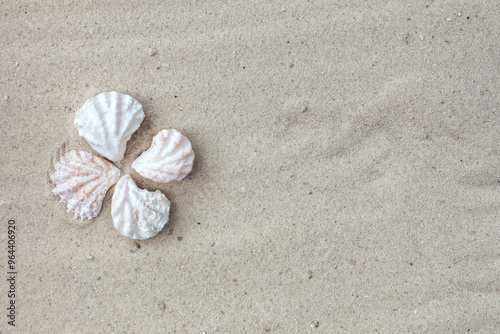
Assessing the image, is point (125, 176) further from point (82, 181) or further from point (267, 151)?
point (267, 151)

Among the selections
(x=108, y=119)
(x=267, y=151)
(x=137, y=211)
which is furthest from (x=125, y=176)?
(x=267, y=151)

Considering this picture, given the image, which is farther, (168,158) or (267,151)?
(267,151)

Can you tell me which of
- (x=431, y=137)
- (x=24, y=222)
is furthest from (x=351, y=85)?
(x=24, y=222)

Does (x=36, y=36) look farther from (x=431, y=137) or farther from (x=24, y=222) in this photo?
(x=431, y=137)

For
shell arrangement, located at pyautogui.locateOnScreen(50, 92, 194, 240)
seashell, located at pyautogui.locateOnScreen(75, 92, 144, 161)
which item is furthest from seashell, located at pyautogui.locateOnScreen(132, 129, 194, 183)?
seashell, located at pyautogui.locateOnScreen(75, 92, 144, 161)

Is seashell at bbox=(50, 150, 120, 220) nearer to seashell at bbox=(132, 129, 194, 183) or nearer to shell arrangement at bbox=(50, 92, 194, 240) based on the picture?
shell arrangement at bbox=(50, 92, 194, 240)

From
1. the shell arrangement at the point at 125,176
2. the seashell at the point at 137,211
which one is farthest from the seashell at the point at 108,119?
the seashell at the point at 137,211
